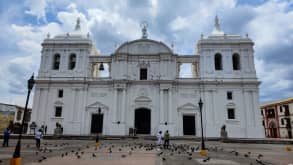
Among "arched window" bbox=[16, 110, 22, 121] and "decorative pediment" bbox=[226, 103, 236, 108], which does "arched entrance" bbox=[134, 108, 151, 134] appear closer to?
"decorative pediment" bbox=[226, 103, 236, 108]

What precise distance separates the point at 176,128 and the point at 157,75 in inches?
300

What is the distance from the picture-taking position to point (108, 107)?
2700cm

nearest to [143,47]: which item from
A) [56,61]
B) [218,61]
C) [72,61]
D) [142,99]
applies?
[142,99]

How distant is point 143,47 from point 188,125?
12.7 m

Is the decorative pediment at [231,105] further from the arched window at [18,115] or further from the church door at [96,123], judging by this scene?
the arched window at [18,115]

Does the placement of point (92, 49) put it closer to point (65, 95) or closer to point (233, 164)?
point (65, 95)

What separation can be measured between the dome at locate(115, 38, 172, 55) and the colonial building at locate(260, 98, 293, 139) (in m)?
27.1

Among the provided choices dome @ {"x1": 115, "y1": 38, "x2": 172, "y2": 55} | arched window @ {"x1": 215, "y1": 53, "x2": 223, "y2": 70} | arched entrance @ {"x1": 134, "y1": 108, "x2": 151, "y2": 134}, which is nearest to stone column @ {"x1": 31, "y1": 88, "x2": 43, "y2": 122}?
dome @ {"x1": 115, "y1": 38, "x2": 172, "y2": 55}

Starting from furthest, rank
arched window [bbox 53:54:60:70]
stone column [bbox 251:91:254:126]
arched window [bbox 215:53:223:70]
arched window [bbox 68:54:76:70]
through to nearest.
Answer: arched window [bbox 68:54:76:70]
arched window [bbox 53:54:60:70]
arched window [bbox 215:53:223:70]
stone column [bbox 251:91:254:126]

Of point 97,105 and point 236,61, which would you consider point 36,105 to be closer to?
point 97,105

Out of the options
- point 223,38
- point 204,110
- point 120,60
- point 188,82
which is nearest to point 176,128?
point 204,110

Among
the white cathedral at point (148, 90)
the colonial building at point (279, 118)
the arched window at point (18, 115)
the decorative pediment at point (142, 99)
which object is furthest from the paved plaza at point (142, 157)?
the arched window at point (18, 115)

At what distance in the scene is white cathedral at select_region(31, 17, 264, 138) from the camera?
26094mm

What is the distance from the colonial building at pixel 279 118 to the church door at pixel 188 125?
20693mm
